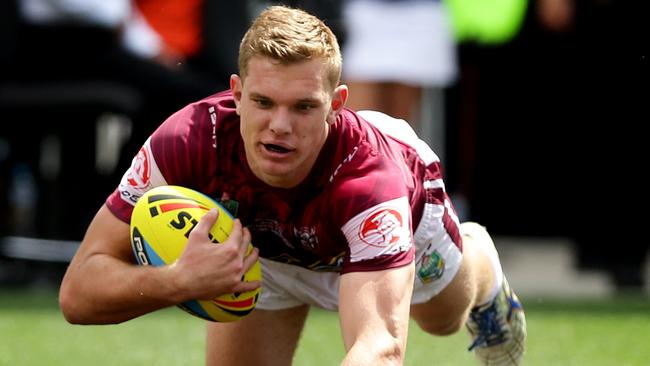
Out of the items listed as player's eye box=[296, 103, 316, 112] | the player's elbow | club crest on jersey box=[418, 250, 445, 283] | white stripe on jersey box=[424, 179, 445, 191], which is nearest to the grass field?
club crest on jersey box=[418, 250, 445, 283]

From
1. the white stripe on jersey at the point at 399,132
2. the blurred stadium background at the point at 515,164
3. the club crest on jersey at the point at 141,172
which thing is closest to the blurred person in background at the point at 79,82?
the blurred stadium background at the point at 515,164

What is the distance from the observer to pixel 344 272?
491 centimetres

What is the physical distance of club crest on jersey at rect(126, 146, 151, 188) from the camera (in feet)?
17.0

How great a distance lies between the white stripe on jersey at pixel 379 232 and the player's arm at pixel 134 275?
352mm

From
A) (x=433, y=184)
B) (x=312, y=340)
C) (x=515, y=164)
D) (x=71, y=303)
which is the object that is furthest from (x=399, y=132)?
(x=515, y=164)

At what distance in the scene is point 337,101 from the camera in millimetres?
5027

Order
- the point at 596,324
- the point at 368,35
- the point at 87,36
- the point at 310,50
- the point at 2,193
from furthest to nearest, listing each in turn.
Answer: the point at 2,193
the point at 368,35
the point at 87,36
the point at 596,324
the point at 310,50

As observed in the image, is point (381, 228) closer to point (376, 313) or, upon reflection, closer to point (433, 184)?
point (376, 313)

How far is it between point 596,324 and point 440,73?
130 inches

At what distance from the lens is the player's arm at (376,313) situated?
474 centimetres

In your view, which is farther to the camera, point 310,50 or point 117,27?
point 117,27

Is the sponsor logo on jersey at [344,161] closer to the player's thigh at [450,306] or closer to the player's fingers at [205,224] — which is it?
the player's fingers at [205,224]

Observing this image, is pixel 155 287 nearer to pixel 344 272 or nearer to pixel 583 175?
pixel 344 272

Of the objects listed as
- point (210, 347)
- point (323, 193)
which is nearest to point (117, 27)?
point (210, 347)
